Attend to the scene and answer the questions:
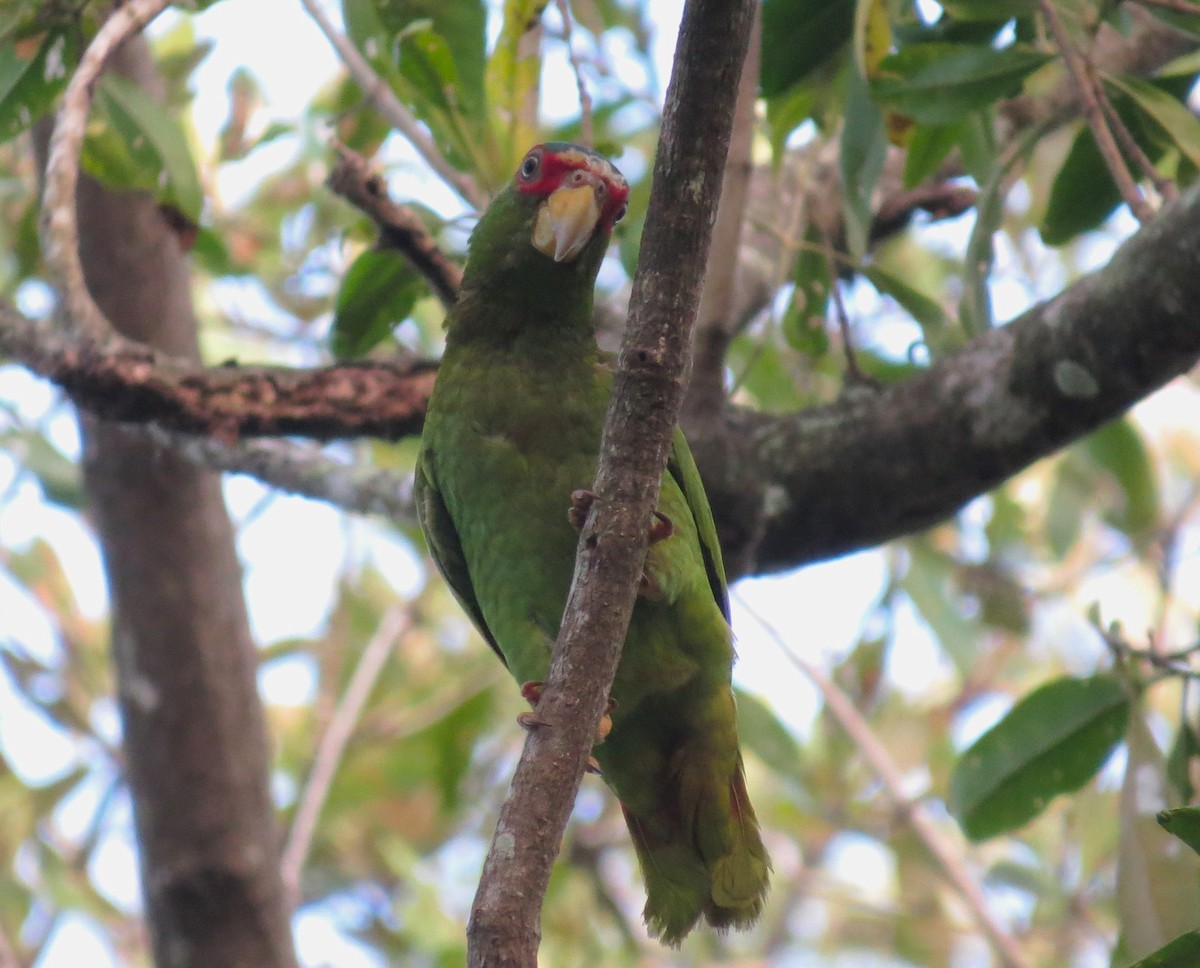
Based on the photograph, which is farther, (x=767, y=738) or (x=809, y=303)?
(x=767, y=738)

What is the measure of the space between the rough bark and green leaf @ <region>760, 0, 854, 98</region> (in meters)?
2.06

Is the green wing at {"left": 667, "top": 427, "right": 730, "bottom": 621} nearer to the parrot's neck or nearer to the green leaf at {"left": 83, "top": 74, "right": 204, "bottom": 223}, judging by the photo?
the parrot's neck

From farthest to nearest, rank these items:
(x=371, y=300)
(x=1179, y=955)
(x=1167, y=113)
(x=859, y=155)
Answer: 1. (x=371, y=300)
2. (x=859, y=155)
3. (x=1167, y=113)
4. (x=1179, y=955)

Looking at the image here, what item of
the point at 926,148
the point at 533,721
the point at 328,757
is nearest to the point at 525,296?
the point at 926,148

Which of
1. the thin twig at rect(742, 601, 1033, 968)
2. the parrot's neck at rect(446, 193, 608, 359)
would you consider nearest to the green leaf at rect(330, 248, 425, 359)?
the parrot's neck at rect(446, 193, 608, 359)

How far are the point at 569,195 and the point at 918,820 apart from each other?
2.85 m

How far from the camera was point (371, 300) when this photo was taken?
388cm

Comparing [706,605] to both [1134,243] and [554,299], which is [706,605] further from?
[1134,243]

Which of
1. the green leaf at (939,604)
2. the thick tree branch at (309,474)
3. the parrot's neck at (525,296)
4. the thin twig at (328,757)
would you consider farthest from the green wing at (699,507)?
the green leaf at (939,604)

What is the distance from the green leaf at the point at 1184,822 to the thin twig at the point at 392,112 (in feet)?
8.61

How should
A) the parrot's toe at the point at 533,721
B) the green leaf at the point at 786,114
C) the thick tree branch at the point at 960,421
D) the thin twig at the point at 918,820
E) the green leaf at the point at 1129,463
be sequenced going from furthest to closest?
1. the green leaf at the point at 1129,463
2. the thin twig at the point at 918,820
3. the green leaf at the point at 786,114
4. the thick tree branch at the point at 960,421
5. the parrot's toe at the point at 533,721

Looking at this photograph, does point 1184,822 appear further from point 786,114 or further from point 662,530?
point 786,114

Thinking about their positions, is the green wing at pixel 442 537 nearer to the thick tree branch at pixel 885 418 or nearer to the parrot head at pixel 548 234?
the thick tree branch at pixel 885 418

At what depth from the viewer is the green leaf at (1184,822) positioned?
1881 mm
